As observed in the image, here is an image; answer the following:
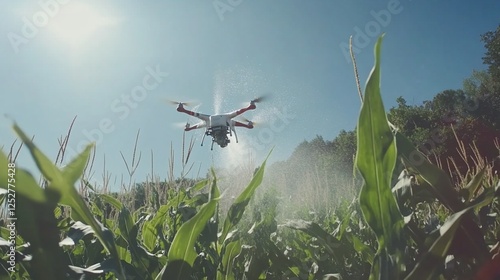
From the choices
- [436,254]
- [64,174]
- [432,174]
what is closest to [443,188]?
[432,174]

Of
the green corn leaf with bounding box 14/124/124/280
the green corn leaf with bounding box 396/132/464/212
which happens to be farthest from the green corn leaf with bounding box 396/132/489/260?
the green corn leaf with bounding box 14/124/124/280

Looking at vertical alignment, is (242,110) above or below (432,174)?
above

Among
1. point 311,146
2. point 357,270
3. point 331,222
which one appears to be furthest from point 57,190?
point 311,146

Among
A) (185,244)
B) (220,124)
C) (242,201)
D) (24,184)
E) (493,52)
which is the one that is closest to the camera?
(24,184)

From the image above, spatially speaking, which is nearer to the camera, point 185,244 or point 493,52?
point 185,244

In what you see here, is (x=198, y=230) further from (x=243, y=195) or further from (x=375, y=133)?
(x=375, y=133)

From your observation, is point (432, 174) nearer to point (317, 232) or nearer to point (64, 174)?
point (317, 232)

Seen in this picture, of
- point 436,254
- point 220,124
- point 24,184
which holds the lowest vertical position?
point 436,254
